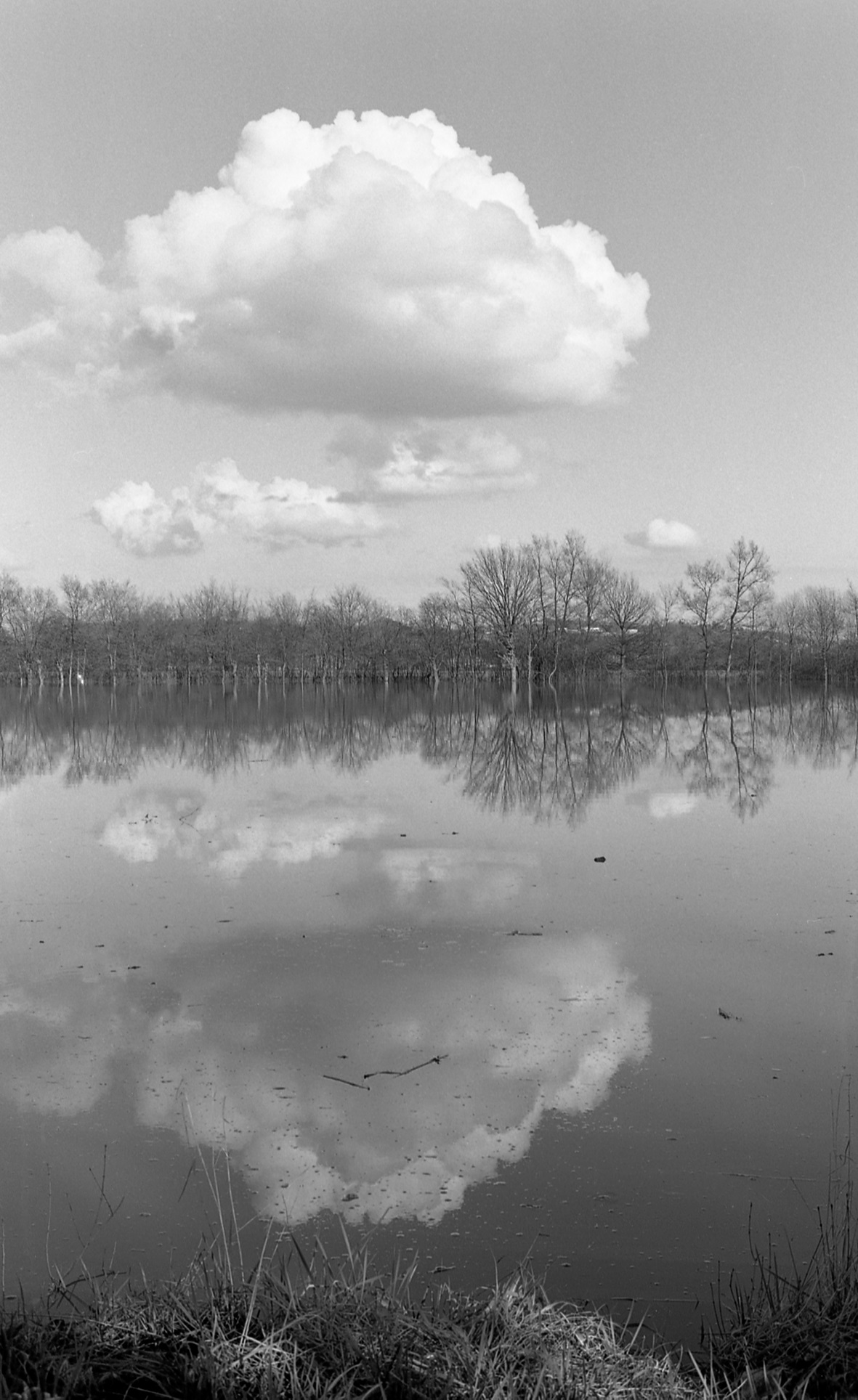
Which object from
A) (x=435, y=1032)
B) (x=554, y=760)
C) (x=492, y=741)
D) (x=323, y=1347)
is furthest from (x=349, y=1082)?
(x=492, y=741)

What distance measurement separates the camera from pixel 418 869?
10766 millimetres

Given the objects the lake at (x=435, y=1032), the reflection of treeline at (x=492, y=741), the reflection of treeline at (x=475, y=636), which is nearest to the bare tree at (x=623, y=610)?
the reflection of treeline at (x=475, y=636)

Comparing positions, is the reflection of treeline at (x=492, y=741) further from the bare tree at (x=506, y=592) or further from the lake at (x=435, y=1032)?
the bare tree at (x=506, y=592)

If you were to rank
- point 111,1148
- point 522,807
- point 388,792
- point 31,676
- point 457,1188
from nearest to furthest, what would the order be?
1. point 457,1188
2. point 111,1148
3. point 522,807
4. point 388,792
5. point 31,676

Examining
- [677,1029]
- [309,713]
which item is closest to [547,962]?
[677,1029]

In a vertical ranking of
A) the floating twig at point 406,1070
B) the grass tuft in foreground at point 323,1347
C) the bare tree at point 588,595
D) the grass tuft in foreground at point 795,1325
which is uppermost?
the bare tree at point 588,595

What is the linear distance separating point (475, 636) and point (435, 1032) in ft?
260

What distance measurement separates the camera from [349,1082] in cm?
538

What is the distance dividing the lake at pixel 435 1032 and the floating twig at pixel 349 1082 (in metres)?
0.03

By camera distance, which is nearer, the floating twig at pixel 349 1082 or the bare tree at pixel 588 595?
the floating twig at pixel 349 1082

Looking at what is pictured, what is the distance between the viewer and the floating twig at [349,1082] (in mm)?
5320

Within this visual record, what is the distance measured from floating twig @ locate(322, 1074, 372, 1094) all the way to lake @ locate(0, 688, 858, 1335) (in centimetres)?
3

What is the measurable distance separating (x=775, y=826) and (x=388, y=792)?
6.33 meters

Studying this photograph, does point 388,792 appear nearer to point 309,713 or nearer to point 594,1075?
point 594,1075
